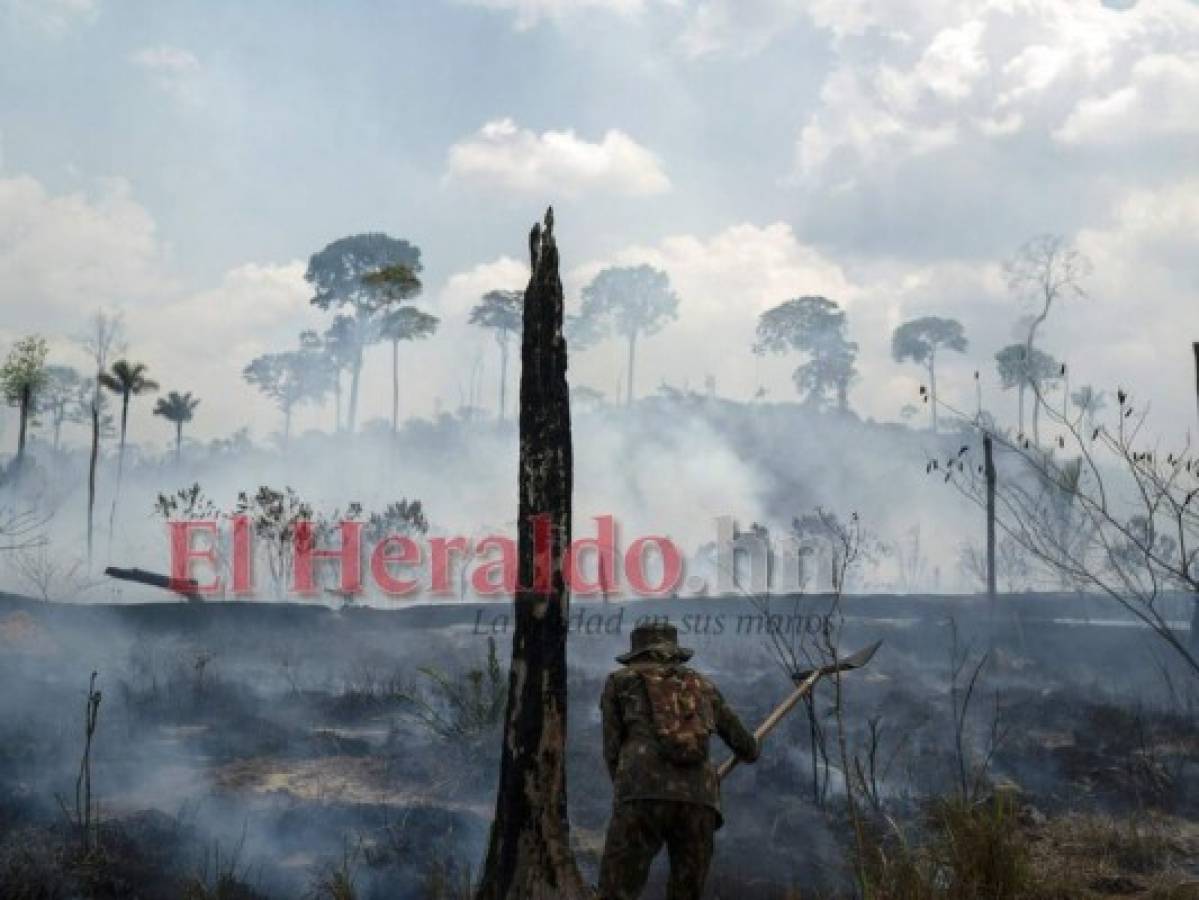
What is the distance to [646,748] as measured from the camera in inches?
204

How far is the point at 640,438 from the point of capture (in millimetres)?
58500

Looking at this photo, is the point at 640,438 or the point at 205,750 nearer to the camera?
the point at 205,750

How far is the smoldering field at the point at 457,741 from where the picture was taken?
9359 millimetres

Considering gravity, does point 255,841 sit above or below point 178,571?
below

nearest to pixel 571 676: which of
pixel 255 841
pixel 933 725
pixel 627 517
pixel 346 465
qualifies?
pixel 933 725

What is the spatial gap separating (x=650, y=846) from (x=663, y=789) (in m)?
0.33

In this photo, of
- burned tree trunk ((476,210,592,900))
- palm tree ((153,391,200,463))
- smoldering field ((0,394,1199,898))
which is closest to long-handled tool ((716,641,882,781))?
smoldering field ((0,394,1199,898))

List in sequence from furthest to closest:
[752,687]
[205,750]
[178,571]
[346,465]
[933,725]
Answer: [346,465]
[178,571]
[752,687]
[933,725]
[205,750]

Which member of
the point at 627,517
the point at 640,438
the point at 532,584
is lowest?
the point at 532,584

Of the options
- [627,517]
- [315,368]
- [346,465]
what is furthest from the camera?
[315,368]

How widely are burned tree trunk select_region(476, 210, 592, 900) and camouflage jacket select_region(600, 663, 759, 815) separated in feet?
2.29

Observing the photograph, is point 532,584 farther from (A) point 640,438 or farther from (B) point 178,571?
(A) point 640,438

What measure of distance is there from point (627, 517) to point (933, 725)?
31.9 m

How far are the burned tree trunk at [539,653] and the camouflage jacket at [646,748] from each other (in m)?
0.70
